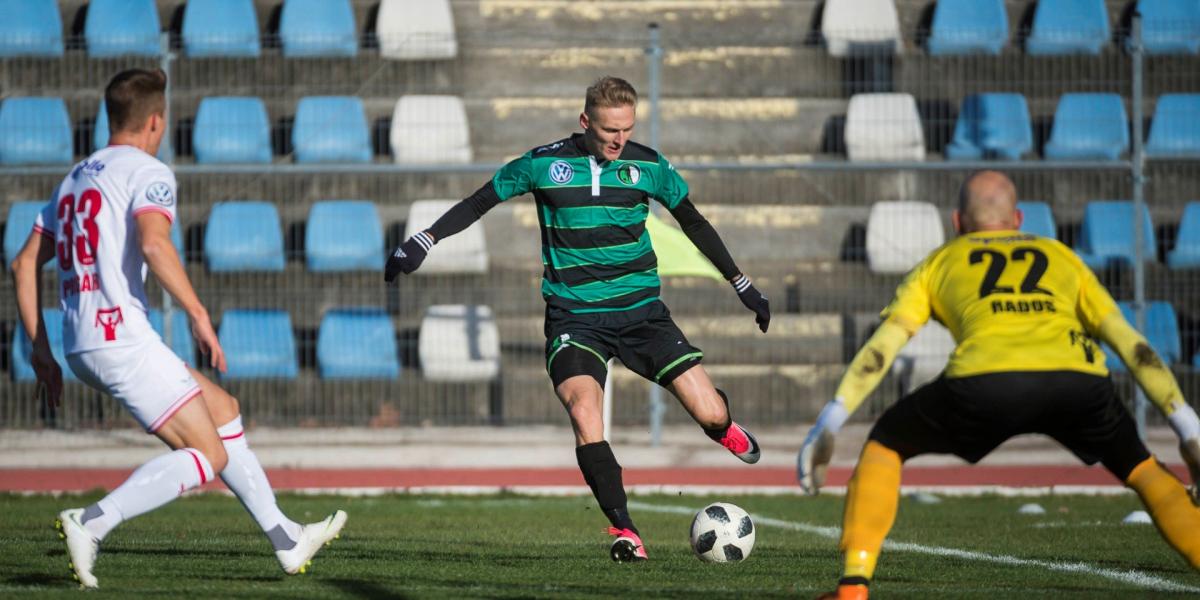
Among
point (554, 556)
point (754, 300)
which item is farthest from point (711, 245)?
point (554, 556)

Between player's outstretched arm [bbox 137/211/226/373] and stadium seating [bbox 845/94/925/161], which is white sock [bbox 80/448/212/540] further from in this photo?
stadium seating [bbox 845/94/925/161]

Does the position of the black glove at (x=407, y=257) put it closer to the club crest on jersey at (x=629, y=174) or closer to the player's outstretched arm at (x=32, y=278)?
the club crest on jersey at (x=629, y=174)

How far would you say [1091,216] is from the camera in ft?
52.6

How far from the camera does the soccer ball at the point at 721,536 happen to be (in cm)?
713

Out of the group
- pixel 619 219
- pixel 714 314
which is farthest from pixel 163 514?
pixel 714 314

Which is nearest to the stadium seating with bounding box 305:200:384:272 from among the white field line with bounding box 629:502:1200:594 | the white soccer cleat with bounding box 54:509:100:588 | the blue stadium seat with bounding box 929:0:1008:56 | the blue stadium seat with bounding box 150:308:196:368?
the blue stadium seat with bounding box 150:308:196:368

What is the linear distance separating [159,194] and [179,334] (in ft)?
30.8

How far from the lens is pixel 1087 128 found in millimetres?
16438

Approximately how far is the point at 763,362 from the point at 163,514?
6389 millimetres

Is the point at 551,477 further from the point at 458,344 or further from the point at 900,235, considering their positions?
the point at 900,235

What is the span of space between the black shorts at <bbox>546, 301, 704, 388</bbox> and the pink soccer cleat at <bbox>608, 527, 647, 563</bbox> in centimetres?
72

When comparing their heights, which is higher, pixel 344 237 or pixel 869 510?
pixel 344 237

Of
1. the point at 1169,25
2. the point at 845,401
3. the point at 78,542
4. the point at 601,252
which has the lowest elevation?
the point at 78,542

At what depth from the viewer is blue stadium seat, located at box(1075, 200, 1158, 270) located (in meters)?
15.5
